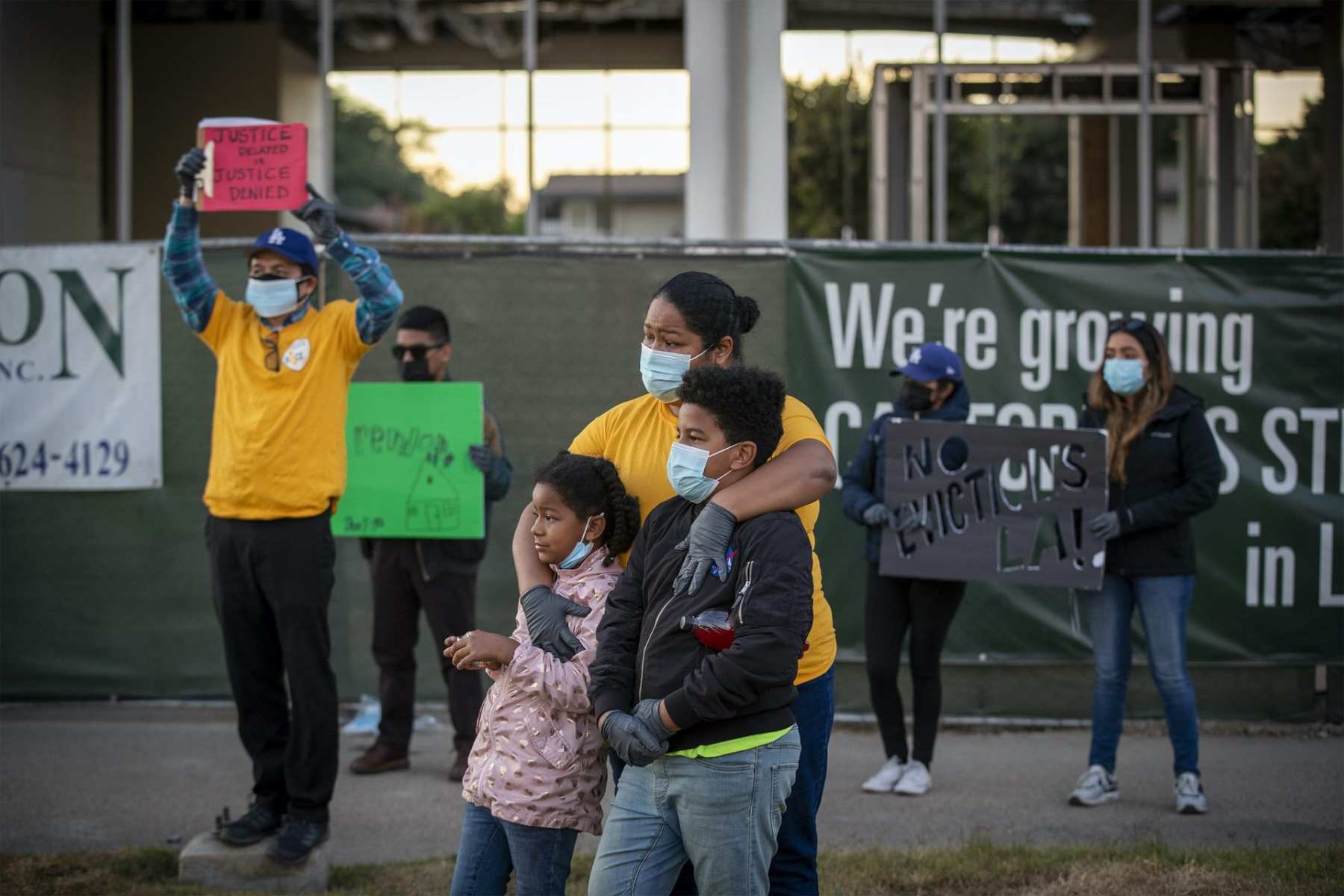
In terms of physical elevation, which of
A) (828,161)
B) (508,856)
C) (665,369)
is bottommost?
(508,856)

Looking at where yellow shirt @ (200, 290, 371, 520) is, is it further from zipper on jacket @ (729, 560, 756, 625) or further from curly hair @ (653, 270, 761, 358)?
zipper on jacket @ (729, 560, 756, 625)

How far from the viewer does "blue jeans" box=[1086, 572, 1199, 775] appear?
609cm

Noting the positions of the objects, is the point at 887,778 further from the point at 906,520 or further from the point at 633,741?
the point at 633,741

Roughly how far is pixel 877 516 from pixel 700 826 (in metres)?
3.24

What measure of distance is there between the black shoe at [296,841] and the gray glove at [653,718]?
2.32 meters

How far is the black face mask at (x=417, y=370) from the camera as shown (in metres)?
6.75

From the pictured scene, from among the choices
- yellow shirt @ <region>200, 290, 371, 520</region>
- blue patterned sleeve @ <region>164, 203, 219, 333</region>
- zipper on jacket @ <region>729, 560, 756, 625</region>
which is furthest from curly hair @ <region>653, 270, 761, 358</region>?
blue patterned sleeve @ <region>164, 203, 219, 333</region>

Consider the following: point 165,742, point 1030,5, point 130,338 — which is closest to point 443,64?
point 1030,5

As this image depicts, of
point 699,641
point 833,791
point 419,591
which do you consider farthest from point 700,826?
point 419,591

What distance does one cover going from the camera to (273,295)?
5.16 metres

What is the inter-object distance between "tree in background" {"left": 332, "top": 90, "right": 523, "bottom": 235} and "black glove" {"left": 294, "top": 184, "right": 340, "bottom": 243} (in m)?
16.5

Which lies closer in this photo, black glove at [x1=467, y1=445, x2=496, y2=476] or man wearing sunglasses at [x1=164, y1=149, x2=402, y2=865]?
man wearing sunglasses at [x1=164, y1=149, x2=402, y2=865]

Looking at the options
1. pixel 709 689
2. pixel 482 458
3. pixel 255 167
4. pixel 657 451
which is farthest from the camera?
pixel 482 458

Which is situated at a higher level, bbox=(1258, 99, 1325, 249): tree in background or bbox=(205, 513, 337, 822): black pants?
bbox=(1258, 99, 1325, 249): tree in background
